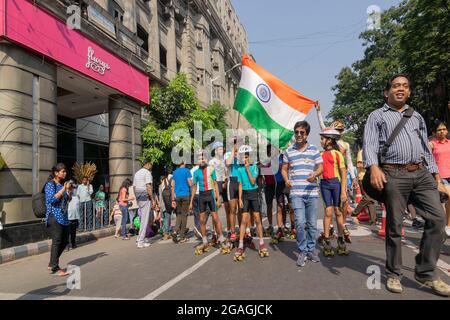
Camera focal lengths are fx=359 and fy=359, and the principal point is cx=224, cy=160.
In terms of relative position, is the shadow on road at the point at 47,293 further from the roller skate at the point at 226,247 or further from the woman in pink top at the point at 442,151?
the woman in pink top at the point at 442,151

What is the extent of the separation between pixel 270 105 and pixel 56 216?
508 centimetres

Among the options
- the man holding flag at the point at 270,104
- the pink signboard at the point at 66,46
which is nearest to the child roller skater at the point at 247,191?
the man holding flag at the point at 270,104

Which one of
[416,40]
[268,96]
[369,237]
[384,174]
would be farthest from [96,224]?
[416,40]

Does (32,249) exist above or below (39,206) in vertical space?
below

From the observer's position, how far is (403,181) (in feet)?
12.3

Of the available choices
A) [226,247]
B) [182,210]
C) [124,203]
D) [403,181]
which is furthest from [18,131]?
[403,181]

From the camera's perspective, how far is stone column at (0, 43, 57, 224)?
891cm

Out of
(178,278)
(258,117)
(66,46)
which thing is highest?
(66,46)

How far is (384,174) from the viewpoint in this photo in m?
3.84

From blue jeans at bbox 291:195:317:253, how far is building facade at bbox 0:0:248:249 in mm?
6694

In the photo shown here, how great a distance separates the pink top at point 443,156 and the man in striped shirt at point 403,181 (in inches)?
118

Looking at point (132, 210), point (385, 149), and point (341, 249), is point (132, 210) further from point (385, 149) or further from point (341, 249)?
point (385, 149)

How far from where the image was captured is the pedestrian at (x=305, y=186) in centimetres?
509

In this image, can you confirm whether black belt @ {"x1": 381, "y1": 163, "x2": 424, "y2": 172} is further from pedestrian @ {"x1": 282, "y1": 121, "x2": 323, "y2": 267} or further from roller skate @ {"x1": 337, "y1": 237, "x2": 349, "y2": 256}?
roller skate @ {"x1": 337, "y1": 237, "x2": 349, "y2": 256}
